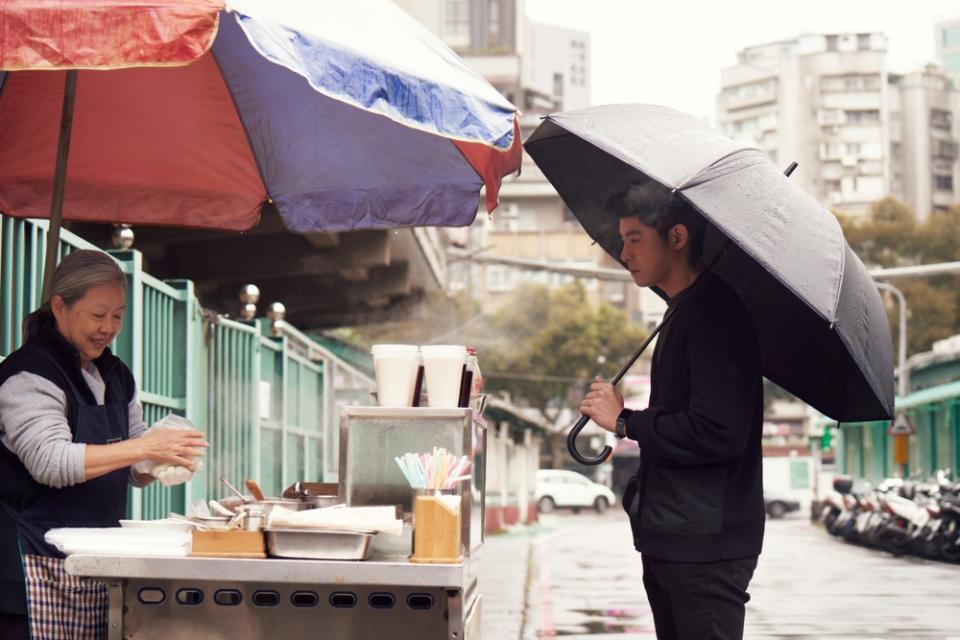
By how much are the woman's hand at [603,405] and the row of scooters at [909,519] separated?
54.0 ft

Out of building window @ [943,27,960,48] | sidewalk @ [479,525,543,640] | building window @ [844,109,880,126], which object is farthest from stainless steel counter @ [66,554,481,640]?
building window @ [943,27,960,48]

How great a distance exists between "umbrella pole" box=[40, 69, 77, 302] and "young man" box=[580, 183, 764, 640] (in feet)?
6.13

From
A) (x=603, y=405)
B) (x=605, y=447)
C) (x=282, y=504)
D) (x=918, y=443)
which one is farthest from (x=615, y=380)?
(x=918, y=443)

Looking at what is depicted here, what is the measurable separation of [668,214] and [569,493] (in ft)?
159

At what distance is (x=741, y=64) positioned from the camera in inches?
4094

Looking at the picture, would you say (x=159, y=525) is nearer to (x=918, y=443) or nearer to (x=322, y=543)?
(x=322, y=543)

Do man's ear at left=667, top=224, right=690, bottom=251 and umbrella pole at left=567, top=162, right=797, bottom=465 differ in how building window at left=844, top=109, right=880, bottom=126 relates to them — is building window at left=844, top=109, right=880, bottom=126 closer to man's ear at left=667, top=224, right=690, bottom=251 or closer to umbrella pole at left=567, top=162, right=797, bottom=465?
umbrella pole at left=567, top=162, right=797, bottom=465

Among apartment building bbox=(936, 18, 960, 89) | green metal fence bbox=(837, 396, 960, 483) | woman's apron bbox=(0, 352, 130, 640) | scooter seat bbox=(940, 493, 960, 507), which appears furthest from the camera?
apartment building bbox=(936, 18, 960, 89)

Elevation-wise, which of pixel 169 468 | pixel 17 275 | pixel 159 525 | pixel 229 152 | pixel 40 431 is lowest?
pixel 159 525

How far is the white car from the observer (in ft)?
170

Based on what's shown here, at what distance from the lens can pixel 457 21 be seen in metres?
79.5

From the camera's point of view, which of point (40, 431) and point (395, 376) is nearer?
point (40, 431)

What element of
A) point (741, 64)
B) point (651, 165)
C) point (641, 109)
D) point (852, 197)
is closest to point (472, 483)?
point (651, 165)

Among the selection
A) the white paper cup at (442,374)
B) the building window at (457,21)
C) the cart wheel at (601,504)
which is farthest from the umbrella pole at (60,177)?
the building window at (457,21)
